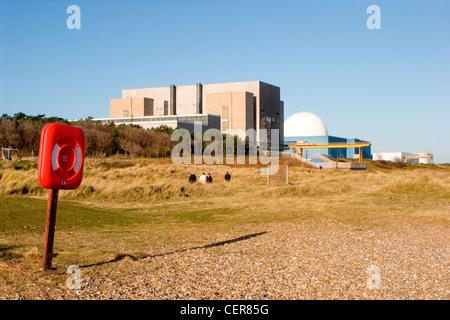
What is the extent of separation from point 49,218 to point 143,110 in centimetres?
10137

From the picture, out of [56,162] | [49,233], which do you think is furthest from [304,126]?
[56,162]

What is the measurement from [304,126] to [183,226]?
330 feet

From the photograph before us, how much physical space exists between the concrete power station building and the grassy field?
230 ft

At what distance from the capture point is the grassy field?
245 inches

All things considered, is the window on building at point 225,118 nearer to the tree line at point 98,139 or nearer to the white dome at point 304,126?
the white dome at point 304,126

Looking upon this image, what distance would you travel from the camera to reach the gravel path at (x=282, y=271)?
19.6 feet

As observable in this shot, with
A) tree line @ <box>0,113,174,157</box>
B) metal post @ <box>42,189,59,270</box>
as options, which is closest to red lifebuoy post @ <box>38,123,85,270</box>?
metal post @ <box>42,189,59,270</box>

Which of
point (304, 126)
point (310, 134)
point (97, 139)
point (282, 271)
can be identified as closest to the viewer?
point (282, 271)

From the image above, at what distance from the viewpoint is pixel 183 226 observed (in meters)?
13.4

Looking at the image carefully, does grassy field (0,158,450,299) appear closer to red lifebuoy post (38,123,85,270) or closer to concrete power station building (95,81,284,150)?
red lifebuoy post (38,123,85,270)

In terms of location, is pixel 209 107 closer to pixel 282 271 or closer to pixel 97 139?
pixel 97 139

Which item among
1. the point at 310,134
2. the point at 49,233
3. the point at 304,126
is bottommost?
the point at 49,233

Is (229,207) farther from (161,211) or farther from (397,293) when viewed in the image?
(397,293)
